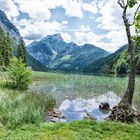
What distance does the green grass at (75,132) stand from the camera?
12.9m

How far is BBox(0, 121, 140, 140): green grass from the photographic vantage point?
12.9m

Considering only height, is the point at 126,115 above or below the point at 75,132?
below

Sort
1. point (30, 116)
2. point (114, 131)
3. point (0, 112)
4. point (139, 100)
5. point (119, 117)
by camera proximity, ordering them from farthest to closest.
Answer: point (139, 100)
point (119, 117)
point (0, 112)
point (30, 116)
point (114, 131)

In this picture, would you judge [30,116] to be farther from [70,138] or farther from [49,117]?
[49,117]

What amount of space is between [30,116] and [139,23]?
722 centimetres

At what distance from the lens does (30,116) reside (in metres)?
16.3

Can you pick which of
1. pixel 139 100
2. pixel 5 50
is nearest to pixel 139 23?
pixel 139 100

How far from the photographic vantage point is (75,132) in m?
13.7

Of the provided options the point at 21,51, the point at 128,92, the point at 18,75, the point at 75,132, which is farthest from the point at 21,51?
the point at 75,132

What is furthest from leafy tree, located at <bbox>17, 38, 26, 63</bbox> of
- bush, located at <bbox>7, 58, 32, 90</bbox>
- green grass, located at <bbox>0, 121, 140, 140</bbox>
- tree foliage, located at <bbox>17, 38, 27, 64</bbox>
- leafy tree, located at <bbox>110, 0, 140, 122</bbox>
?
green grass, located at <bbox>0, 121, 140, 140</bbox>

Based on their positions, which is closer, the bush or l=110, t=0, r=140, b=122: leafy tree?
l=110, t=0, r=140, b=122: leafy tree

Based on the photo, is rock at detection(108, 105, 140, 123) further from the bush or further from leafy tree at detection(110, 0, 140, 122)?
the bush

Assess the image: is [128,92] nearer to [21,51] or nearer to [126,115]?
[126,115]

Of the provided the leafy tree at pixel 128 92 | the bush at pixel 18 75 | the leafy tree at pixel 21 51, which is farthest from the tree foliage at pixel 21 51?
the leafy tree at pixel 128 92
